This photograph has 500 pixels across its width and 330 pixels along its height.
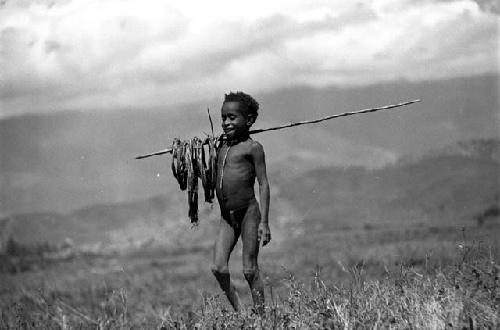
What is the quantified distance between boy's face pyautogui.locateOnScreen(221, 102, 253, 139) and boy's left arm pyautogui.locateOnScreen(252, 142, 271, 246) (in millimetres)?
235

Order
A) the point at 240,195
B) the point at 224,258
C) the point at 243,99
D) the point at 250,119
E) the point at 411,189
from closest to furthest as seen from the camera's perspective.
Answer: the point at 224,258 → the point at 240,195 → the point at 243,99 → the point at 250,119 → the point at 411,189

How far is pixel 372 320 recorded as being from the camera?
232 inches

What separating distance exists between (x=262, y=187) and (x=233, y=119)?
76 centimetres

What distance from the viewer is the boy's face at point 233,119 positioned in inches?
307

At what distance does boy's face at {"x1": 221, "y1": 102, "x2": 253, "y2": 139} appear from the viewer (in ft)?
25.6

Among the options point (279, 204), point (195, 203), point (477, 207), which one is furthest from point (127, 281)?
point (279, 204)

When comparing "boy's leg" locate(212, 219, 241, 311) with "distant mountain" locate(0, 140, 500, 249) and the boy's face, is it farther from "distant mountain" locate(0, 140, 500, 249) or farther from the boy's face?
"distant mountain" locate(0, 140, 500, 249)

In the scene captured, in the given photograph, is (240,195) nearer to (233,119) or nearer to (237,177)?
(237,177)

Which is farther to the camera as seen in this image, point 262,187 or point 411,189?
point 411,189

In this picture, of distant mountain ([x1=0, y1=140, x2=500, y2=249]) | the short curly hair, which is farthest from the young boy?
distant mountain ([x1=0, y1=140, x2=500, y2=249])

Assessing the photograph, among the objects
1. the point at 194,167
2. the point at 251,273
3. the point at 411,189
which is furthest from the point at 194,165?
the point at 411,189

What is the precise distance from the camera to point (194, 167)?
8242mm

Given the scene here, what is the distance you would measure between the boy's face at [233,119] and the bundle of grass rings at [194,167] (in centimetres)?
31

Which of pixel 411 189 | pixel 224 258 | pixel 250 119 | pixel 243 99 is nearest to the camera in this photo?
pixel 224 258
